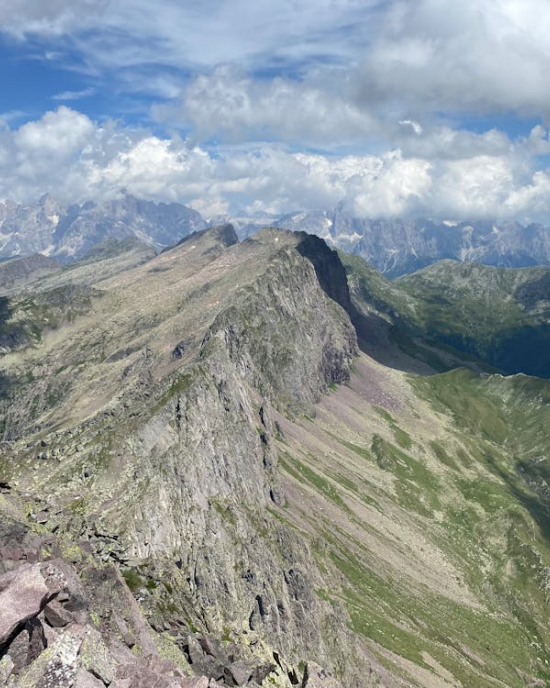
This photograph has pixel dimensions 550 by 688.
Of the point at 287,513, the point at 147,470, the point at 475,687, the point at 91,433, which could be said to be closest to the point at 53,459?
the point at 91,433

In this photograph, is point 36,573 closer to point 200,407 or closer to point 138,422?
point 138,422

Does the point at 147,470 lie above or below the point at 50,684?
below

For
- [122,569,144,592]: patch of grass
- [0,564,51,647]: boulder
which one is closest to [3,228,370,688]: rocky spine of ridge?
[122,569,144,592]: patch of grass

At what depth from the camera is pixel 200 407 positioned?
510 ft

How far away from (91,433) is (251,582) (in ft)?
175

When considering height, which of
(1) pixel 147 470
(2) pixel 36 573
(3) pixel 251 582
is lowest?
(3) pixel 251 582

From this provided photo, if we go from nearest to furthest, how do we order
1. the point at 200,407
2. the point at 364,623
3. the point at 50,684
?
the point at 50,684
the point at 364,623
the point at 200,407

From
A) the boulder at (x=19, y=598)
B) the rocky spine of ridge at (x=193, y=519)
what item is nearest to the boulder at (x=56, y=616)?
the boulder at (x=19, y=598)

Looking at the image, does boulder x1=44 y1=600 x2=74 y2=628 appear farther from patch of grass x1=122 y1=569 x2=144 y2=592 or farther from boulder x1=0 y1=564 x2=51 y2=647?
patch of grass x1=122 y1=569 x2=144 y2=592

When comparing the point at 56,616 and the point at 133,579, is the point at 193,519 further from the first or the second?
the point at 56,616

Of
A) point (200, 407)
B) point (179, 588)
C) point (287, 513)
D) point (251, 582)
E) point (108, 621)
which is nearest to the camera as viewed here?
point (108, 621)

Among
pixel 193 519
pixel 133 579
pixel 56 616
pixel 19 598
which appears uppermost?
pixel 19 598

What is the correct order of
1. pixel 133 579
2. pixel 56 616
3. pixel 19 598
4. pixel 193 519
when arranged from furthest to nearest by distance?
1. pixel 193 519
2. pixel 133 579
3. pixel 56 616
4. pixel 19 598

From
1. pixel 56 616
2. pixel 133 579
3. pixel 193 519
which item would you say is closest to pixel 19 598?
pixel 56 616
